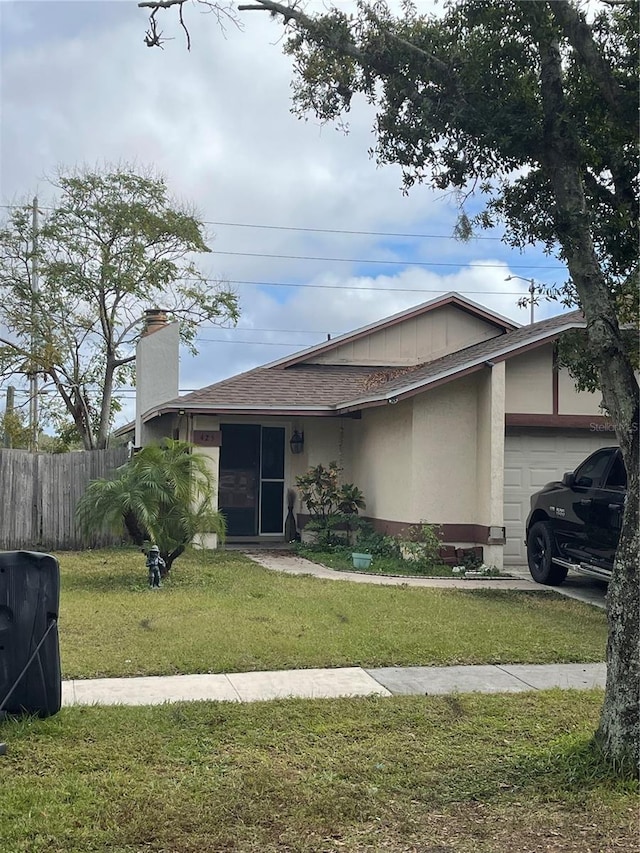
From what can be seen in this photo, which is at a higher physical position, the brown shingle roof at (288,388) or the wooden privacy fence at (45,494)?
the brown shingle roof at (288,388)

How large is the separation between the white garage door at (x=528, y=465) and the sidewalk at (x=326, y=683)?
705 centimetres

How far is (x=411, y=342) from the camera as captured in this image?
62.8 ft

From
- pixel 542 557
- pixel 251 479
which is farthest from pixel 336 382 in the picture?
pixel 542 557

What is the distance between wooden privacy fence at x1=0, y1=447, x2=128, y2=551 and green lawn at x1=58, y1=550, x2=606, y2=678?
11.7 feet

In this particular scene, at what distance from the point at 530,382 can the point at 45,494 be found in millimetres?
8850

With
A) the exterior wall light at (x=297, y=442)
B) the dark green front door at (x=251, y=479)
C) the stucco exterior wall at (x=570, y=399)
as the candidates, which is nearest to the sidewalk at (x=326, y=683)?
the stucco exterior wall at (x=570, y=399)

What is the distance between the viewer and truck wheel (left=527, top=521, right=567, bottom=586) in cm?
1220

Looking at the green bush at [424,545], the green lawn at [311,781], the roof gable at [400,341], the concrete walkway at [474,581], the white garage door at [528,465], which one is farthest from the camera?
the roof gable at [400,341]

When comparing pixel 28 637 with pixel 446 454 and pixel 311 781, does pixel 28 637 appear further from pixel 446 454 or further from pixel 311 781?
pixel 446 454

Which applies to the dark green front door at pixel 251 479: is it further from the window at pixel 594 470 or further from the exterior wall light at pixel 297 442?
the window at pixel 594 470

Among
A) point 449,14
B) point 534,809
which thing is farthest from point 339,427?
point 534,809

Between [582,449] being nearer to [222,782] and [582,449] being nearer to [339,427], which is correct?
[339,427]

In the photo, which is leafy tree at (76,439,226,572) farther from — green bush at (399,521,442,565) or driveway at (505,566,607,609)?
driveway at (505,566,607,609)

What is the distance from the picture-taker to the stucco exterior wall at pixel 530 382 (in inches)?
557
